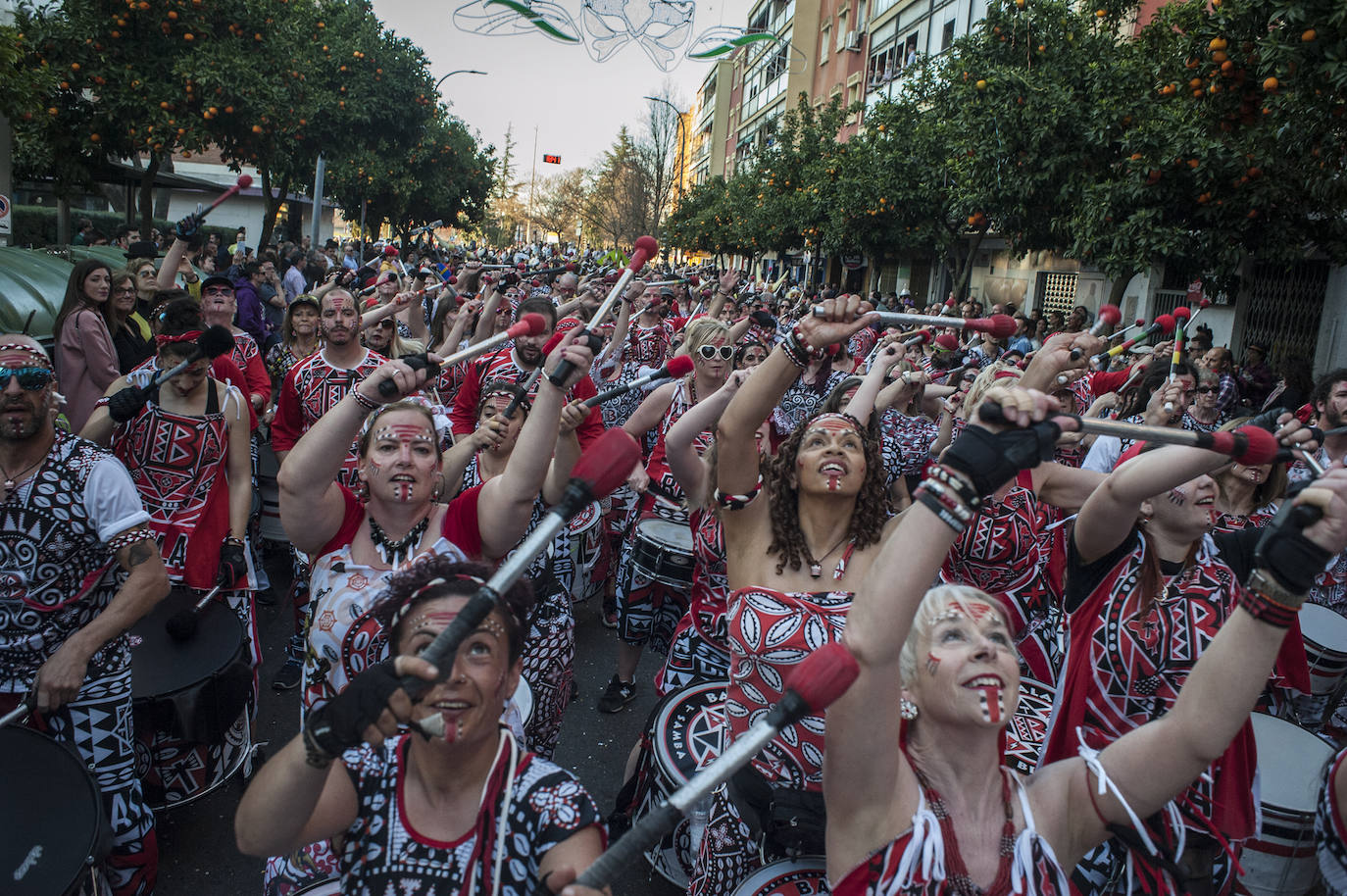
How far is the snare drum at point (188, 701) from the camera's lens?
11.3ft

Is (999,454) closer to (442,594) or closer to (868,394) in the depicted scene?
(442,594)

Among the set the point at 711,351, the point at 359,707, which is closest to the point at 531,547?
the point at 359,707

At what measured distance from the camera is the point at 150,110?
13945 mm

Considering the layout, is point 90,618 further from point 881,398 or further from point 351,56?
point 351,56

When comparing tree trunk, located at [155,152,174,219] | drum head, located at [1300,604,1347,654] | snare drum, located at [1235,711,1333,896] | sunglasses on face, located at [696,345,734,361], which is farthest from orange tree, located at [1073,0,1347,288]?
tree trunk, located at [155,152,174,219]

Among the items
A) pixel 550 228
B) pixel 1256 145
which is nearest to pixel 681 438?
pixel 1256 145

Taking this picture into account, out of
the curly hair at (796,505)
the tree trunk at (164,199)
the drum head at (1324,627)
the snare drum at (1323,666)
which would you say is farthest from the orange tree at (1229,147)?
the tree trunk at (164,199)

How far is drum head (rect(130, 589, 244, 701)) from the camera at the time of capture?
3.47 m

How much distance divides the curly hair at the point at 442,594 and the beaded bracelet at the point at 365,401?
1.89 ft

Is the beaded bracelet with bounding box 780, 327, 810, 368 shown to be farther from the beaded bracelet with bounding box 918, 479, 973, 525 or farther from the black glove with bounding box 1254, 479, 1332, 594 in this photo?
the black glove with bounding box 1254, 479, 1332, 594

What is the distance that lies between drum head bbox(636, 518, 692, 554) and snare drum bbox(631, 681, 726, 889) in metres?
1.13

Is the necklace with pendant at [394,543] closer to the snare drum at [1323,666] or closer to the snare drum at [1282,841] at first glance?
the snare drum at [1282,841]

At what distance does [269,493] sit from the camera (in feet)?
20.1

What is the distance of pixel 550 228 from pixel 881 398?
7887cm
